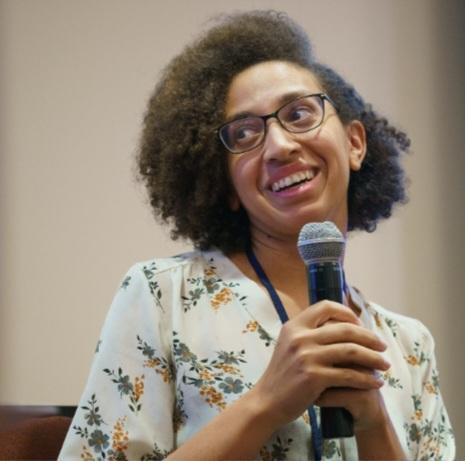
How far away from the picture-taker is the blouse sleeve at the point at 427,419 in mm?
1222

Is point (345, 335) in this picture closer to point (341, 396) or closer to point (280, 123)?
point (341, 396)

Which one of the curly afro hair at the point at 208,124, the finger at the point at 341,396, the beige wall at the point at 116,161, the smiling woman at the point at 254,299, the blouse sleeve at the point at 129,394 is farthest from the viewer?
the beige wall at the point at 116,161

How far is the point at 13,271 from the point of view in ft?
6.40

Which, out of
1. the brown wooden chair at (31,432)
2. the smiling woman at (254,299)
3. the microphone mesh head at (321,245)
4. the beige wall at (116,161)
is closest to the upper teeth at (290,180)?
the smiling woman at (254,299)

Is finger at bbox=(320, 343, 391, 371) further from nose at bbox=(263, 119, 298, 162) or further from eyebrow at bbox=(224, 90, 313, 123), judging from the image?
eyebrow at bbox=(224, 90, 313, 123)

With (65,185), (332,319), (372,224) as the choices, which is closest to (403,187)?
(372,224)

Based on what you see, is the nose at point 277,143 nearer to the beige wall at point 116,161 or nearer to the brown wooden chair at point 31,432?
the brown wooden chair at point 31,432

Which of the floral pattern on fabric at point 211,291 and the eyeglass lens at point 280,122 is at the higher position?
the eyeglass lens at point 280,122

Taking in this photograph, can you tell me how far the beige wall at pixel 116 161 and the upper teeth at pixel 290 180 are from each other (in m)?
0.90

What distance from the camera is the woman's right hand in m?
0.83

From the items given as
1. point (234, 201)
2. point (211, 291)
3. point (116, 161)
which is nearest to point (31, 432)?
point (211, 291)

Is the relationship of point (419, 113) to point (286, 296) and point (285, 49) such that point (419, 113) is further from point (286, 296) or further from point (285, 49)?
point (286, 296)

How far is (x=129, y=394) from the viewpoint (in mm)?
1071

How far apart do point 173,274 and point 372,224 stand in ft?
1.74
